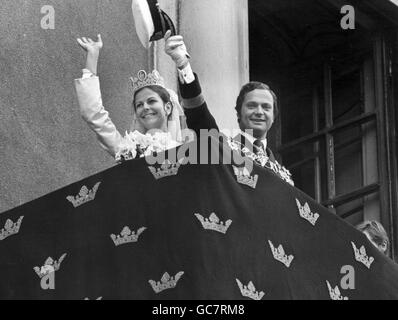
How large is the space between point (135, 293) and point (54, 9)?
3795mm

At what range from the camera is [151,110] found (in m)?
12.2

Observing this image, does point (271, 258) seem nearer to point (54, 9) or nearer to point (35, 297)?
point (35, 297)

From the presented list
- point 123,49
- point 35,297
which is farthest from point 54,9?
point 35,297

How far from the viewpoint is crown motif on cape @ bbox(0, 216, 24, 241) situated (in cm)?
1143

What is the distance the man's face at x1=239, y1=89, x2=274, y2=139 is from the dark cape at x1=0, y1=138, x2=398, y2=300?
3.43ft

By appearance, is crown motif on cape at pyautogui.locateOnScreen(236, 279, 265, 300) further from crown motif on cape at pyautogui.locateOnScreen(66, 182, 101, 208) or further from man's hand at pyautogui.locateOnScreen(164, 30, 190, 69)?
man's hand at pyautogui.locateOnScreen(164, 30, 190, 69)

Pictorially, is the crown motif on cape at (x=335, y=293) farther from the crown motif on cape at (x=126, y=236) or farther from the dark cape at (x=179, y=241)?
the crown motif on cape at (x=126, y=236)

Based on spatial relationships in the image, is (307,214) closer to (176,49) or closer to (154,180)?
(154,180)

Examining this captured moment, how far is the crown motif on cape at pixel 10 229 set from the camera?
11.4 metres

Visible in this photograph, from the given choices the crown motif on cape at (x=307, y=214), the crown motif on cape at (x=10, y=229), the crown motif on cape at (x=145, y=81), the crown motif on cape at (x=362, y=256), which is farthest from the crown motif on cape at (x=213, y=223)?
the crown motif on cape at (x=145, y=81)

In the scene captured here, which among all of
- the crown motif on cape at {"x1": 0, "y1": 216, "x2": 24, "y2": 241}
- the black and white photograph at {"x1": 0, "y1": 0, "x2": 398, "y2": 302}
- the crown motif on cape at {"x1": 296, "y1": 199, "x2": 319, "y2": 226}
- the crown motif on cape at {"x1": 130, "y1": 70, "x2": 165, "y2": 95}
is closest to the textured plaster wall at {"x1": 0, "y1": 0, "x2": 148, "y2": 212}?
the black and white photograph at {"x1": 0, "y1": 0, "x2": 398, "y2": 302}

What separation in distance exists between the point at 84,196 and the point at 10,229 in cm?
55

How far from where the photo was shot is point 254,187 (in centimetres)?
1135

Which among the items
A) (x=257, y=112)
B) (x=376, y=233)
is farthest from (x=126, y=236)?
(x=376, y=233)
